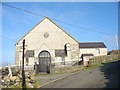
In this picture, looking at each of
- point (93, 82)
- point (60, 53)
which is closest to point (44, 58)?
point (60, 53)

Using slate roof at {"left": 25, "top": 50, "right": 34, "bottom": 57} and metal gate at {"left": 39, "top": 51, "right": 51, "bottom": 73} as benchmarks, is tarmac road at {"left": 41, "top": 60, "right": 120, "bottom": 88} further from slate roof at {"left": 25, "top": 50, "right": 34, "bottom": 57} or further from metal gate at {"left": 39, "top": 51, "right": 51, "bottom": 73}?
slate roof at {"left": 25, "top": 50, "right": 34, "bottom": 57}

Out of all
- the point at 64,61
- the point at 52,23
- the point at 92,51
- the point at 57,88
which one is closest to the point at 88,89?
the point at 57,88

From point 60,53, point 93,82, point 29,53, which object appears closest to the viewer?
point 93,82

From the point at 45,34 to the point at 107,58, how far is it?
46.1 ft

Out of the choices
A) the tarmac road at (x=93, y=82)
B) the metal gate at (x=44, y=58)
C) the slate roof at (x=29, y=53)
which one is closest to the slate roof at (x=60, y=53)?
the metal gate at (x=44, y=58)

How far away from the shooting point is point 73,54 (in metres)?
33.2

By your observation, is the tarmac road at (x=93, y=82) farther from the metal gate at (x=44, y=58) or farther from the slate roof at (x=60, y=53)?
the slate roof at (x=60, y=53)

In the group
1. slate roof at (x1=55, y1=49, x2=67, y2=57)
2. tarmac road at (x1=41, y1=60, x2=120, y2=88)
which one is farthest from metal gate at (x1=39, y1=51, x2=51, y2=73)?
tarmac road at (x1=41, y1=60, x2=120, y2=88)

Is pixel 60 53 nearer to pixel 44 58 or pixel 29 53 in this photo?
pixel 44 58

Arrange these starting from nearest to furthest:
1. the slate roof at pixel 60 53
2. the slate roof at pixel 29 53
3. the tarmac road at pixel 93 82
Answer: the tarmac road at pixel 93 82, the slate roof at pixel 29 53, the slate roof at pixel 60 53

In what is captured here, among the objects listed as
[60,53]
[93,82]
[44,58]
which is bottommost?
[93,82]

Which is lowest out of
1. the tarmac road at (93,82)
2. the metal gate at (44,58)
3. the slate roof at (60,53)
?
the tarmac road at (93,82)

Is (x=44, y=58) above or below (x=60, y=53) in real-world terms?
below

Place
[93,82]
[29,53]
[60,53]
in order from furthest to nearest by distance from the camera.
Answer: [60,53] → [29,53] → [93,82]
